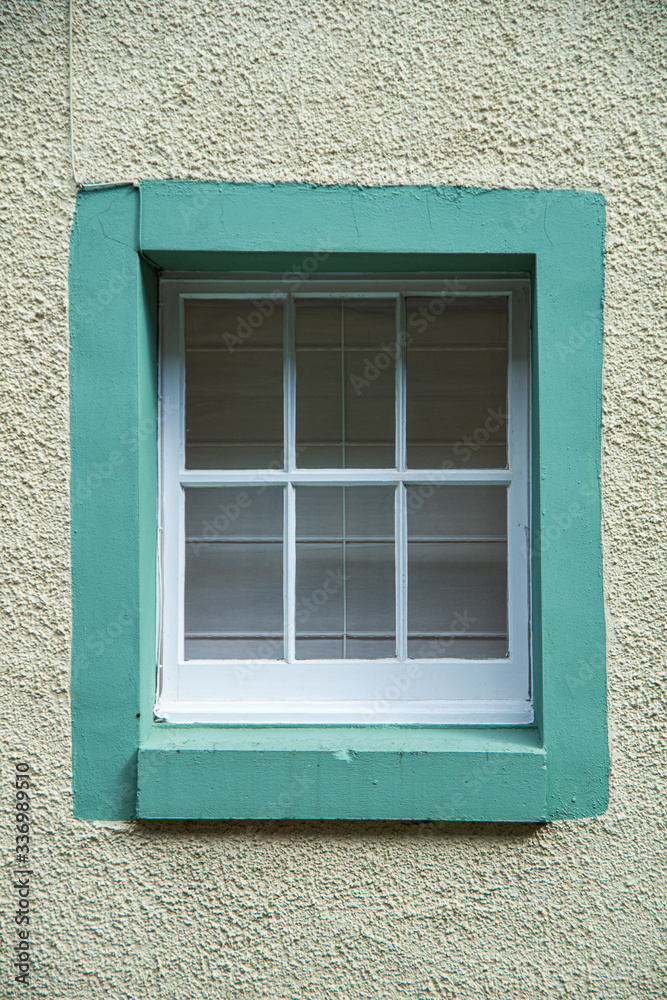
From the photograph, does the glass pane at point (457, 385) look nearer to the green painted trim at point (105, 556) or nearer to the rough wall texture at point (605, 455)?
the rough wall texture at point (605, 455)

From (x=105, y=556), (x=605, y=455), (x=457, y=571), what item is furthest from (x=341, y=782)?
(x=605, y=455)

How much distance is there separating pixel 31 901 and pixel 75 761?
0.46 meters

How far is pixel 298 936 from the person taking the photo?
7.12ft

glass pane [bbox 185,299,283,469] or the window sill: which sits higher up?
glass pane [bbox 185,299,283,469]

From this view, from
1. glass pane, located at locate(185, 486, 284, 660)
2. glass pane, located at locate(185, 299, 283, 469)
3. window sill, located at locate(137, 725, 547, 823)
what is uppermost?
glass pane, located at locate(185, 299, 283, 469)

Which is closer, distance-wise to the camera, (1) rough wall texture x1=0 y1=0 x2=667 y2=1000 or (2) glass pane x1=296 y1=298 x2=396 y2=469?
(1) rough wall texture x1=0 y1=0 x2=667 y2=1000

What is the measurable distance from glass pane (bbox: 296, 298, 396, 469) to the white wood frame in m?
0.06

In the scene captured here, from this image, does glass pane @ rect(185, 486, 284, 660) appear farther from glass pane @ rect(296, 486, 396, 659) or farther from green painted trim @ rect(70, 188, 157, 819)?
green painted trim @ rect(70, 188, 157, 819)

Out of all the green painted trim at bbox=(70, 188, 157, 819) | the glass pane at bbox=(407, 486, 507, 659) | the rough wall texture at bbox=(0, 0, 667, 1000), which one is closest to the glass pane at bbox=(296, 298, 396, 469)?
the glass pane at bbox=(407, 486, 507, 659)

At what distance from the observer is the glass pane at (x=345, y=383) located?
7.93 ft

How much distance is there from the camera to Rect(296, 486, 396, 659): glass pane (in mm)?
2426

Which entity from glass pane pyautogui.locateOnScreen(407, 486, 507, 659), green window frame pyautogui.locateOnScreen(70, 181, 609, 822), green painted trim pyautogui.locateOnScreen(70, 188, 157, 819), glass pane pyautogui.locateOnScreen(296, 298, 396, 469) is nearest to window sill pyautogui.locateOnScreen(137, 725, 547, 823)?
green window frame pyautogui.locateOnScreen(70, 181, 609, 822)

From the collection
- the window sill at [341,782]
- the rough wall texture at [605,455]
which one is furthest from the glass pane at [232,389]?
the window sill at [341,782]

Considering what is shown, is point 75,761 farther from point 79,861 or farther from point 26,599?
point 26,599
